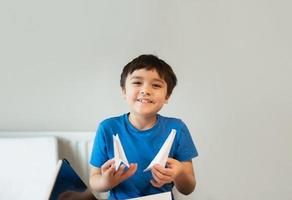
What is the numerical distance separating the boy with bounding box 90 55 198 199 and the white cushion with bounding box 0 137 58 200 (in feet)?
1.01

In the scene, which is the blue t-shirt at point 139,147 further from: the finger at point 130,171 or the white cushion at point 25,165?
the white cushion at point 25,165

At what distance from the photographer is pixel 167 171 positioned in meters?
0.84

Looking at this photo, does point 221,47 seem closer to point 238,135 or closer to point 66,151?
point 238,135

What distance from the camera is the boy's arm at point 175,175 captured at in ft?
2.74

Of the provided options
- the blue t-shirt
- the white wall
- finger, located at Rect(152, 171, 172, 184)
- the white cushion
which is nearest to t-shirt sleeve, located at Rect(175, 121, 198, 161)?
the blue t-shirt

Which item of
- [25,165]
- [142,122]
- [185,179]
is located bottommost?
[25,165]

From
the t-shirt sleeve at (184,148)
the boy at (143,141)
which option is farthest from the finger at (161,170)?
the t-shirt sleeve at (184,148)

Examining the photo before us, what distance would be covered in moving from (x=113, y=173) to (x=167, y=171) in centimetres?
12

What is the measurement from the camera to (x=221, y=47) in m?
1.18

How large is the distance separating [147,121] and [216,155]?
17.5 inches

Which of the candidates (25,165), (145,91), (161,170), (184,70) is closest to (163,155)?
(161,170)

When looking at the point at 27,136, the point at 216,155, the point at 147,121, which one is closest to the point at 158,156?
the point at 147,121

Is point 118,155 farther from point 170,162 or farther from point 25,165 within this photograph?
point 25,165

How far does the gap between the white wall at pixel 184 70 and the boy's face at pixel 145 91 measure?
0.33 meters
